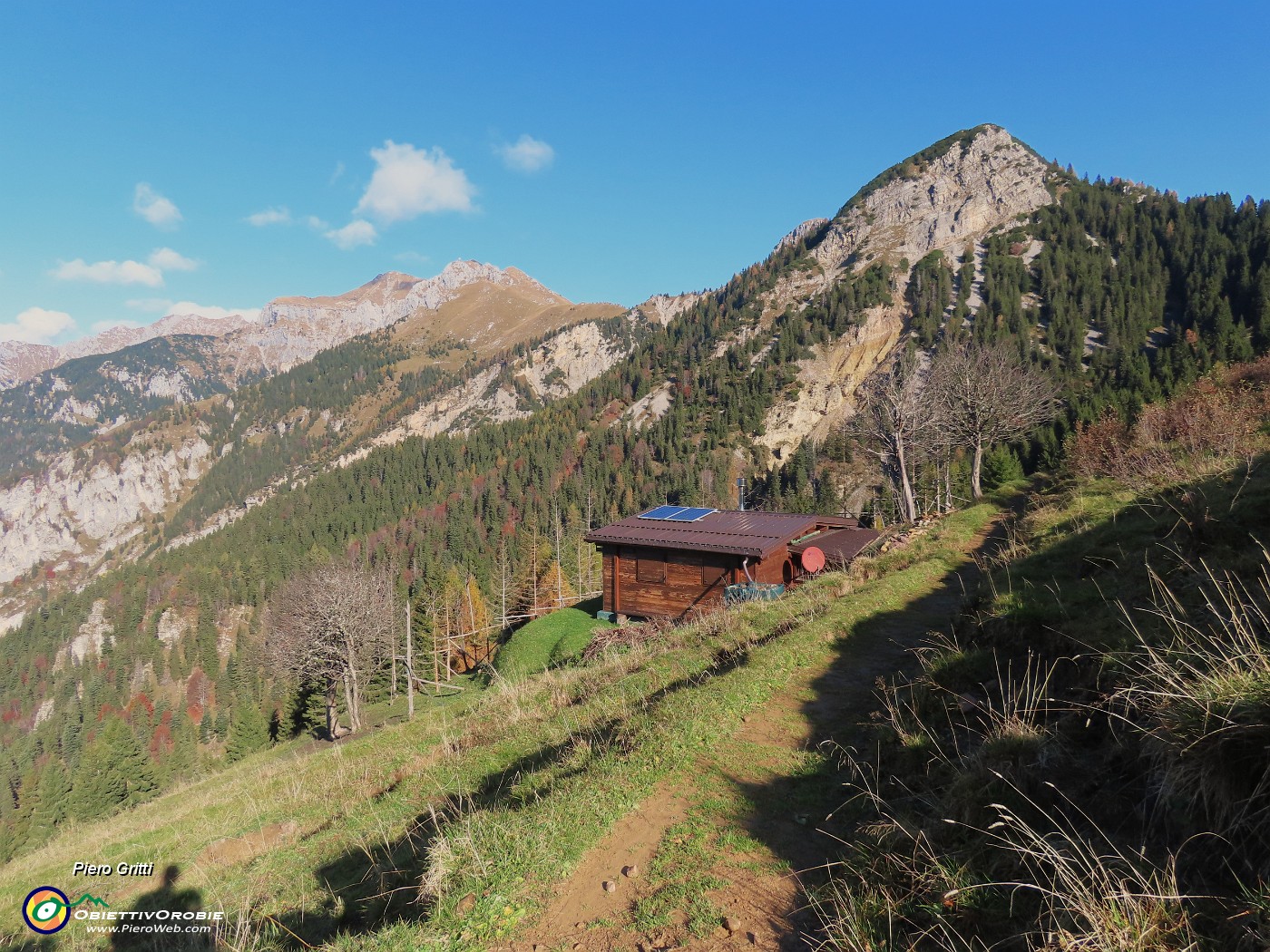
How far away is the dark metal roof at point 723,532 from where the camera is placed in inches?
960

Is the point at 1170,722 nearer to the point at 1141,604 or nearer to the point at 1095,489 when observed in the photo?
the point at 1141,604

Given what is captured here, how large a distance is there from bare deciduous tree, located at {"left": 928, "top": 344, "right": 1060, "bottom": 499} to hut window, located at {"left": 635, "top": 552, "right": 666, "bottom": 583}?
16.2 metres

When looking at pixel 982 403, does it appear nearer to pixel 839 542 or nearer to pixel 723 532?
pixel 839 542

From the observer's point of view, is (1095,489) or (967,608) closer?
(967,608)

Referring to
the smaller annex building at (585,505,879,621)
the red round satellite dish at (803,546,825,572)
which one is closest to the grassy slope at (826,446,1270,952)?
the red round satellite dish at (803,546,825,572)

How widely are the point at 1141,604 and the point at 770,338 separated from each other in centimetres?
14603

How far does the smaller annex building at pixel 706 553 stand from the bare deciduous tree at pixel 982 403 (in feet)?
31.4

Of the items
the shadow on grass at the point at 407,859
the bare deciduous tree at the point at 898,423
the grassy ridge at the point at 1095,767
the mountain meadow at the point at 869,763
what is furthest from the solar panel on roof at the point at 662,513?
the grassy ridge at the point at 1095,767

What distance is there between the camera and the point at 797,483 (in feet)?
295

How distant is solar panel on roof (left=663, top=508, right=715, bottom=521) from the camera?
28234 millimetres

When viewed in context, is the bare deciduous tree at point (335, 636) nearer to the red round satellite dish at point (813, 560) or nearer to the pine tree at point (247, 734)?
the pine tree at point (247, 734)

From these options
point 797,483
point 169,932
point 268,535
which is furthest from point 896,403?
point 268,535
